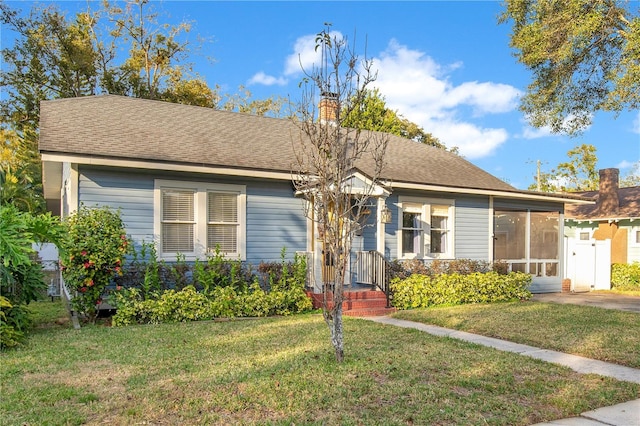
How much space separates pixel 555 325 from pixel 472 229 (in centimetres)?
558

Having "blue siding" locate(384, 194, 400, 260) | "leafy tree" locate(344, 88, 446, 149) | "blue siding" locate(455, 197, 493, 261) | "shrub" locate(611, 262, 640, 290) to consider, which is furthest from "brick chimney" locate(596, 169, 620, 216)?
"blue siding" locate(384, 194, 400, 260)

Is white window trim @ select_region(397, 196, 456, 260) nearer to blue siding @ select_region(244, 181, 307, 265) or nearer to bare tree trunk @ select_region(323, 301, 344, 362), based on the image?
blue siding @ select_region(244, 181, 307, 265)

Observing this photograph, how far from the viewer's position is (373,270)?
10.9 metres

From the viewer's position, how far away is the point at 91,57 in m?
22.4

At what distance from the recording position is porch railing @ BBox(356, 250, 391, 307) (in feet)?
34.2

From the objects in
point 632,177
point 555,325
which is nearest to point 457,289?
point 555,325

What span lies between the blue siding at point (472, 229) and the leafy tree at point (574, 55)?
4.55 meters

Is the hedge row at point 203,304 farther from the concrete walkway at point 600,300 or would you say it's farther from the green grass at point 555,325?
the concrete walkway at point 600,300

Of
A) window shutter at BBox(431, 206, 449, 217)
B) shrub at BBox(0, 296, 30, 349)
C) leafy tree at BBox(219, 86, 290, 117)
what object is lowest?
shrub at BBox(0, 296, 30, 349)

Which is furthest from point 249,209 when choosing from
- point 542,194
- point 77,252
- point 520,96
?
point 520,96

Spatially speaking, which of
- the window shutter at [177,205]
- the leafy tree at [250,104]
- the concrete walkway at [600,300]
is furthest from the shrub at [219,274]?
the leafy tree at [250,104]

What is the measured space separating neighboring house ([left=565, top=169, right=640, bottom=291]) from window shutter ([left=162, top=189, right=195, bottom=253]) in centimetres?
1187

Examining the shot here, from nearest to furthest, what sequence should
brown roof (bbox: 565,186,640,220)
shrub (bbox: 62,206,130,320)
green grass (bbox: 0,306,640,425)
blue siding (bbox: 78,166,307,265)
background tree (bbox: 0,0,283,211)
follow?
green grass (bbox: 0,306,640,425) < shrub (bbox: 62,206,130,320) < blue siding (bbox: 78,166,307,265) < brown roof (bbox: 565,186,640,220) < background tree (bbox: 0,0,283,211)

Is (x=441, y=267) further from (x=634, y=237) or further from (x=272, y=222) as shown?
(x=634, y=237)
